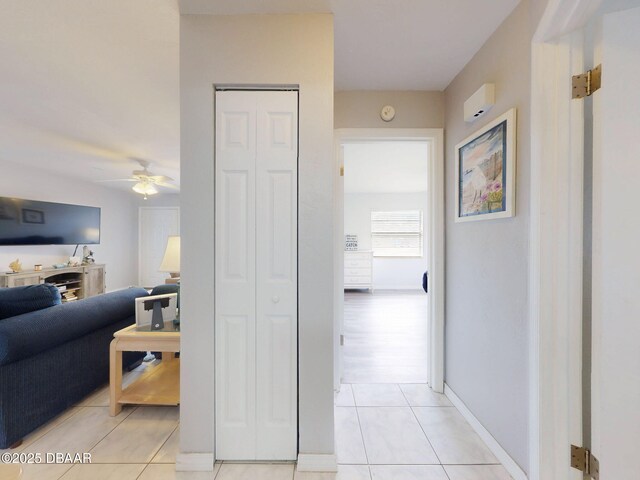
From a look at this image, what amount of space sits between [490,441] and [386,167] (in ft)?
12.4

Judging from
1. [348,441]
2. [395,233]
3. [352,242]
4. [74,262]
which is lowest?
[348,441]

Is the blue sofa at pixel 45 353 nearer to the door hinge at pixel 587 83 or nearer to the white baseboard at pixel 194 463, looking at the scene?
the white baseboard at pixel 194 463

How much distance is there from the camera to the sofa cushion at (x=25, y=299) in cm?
182

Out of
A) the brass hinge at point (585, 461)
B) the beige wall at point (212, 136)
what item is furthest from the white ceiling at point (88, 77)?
the brass hinge at point (585, 461)

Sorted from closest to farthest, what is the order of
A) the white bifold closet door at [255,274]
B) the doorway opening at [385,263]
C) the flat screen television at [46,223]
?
the white bifold closet door at [255,274] < the doorway opening at [385,263] < the flat screen television at [46,223]

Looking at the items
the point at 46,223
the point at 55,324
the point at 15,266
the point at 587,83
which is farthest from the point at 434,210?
the point at 46,223

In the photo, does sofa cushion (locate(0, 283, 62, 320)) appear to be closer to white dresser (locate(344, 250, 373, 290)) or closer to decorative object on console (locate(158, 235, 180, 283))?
decorative object on console (locate(158, 235, 180, 283))

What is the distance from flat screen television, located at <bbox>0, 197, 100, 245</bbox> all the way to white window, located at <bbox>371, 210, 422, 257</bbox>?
579 centimetres

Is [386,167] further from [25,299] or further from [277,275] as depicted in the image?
[25,299]

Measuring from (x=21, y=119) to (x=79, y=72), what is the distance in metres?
1.42

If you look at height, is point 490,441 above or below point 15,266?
below

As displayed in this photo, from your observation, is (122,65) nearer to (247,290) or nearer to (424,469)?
(247,290)

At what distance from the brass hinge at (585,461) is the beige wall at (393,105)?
7.03 ft

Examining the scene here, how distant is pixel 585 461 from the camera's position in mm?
1283
